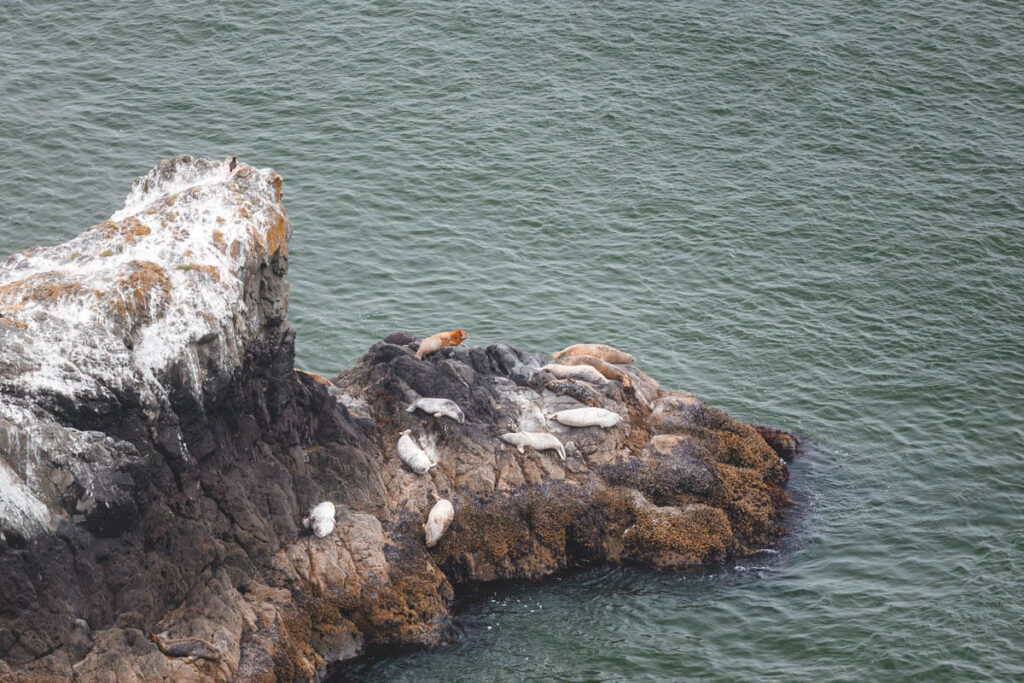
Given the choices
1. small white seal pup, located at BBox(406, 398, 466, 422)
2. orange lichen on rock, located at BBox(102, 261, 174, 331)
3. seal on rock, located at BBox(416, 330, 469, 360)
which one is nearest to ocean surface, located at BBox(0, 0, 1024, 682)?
small white seal pup, located at BBox(406, 398, 466, 422)

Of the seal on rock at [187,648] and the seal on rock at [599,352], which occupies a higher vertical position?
the seal on rock at [599,352]

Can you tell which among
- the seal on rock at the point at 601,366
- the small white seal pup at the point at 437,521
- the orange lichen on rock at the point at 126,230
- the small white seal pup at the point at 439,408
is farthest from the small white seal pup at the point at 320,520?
the seal on rock at the point at 601,366

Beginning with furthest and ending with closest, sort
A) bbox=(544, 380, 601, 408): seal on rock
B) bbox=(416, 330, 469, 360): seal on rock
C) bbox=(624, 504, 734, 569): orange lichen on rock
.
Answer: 1. bbox=(416, 330, 469, 360): seal on rock
2. bbox=(544, 380, 601, 408): seal on rock
3. bbox=(624, 504, 734, 569): orange lichen on rock

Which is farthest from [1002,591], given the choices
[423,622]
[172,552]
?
[172,552]

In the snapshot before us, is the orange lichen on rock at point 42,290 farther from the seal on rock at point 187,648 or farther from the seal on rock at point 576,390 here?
the seal on rock at point 576,390

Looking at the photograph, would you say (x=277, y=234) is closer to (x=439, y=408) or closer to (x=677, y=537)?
A: (x=439, y=408)

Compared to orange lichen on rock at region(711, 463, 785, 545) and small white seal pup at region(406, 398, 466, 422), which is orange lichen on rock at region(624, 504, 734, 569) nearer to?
orange lichen on rock at region(711, 463, 785, 545)

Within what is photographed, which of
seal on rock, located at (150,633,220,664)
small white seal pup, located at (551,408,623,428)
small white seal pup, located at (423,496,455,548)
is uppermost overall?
small white seal pup, located at (551,408,623,428)
